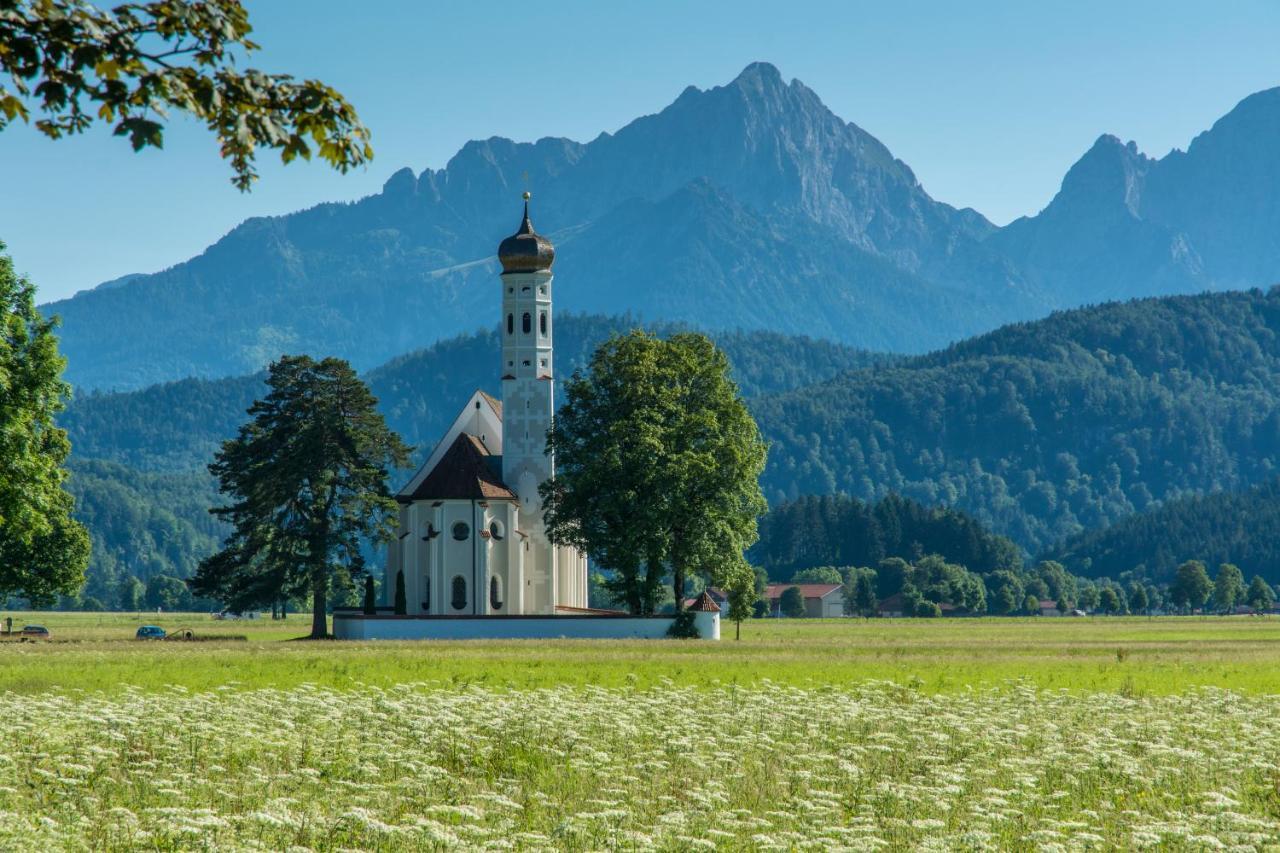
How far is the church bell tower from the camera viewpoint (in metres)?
94.9

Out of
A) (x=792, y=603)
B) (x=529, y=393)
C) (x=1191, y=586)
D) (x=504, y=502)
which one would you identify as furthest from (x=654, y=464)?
(x=1191, y=586)

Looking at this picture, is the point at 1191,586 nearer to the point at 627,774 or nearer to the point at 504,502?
the point at 504,502

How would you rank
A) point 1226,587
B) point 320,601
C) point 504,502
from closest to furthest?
point 320,601, point 504,502, point 1226,587

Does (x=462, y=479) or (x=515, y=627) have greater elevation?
(x=462, y=479)

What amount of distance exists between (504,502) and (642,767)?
7071 cm

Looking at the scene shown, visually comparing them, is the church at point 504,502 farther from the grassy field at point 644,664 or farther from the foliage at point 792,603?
the foliage at point 792,603

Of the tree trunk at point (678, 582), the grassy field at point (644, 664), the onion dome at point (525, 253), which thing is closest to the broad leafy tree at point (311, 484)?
the grassy field at point (644, 664)

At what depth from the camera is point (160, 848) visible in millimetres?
16266

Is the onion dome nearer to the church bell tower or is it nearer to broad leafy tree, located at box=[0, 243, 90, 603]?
the church bell tower

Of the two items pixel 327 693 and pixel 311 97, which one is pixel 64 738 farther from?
pixel 311 97

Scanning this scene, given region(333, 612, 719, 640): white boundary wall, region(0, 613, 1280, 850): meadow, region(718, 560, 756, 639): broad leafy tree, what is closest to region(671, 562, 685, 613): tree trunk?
region(333, 612, 719, 640): white boundary wall

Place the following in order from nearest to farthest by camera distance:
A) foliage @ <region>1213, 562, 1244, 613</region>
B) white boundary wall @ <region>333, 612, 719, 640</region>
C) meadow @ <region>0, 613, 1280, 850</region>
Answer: meadow @ <region>0, 613, 1280, 850</region> < white boundary wall @ <region>333, 612, 719, 640</region> < foliage @ <region>1213, 562, 1244, 613</region>

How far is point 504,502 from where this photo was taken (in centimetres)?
9262

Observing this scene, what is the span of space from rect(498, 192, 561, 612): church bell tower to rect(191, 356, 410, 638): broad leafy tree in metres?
11.5
